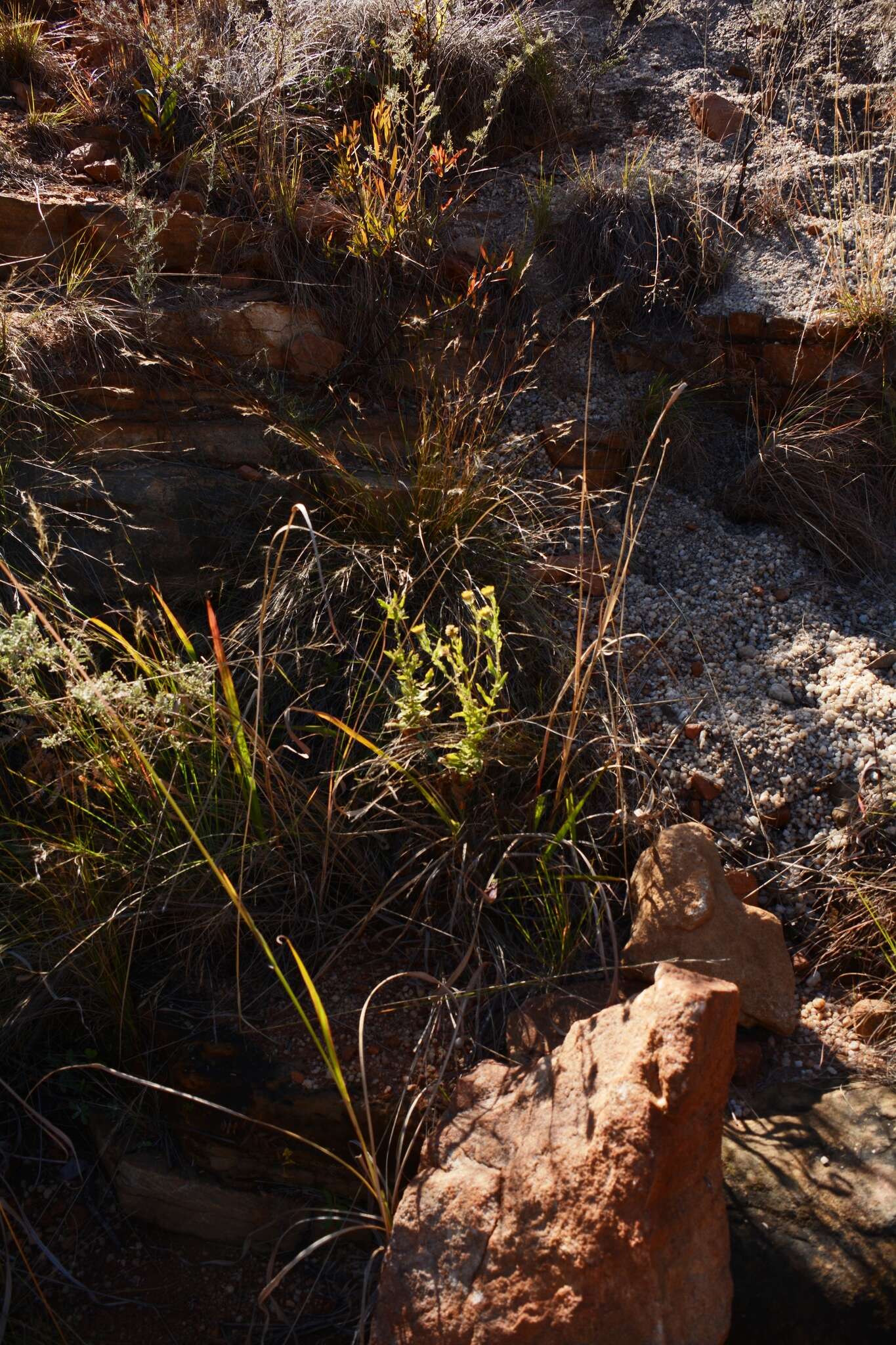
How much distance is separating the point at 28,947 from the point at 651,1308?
152cm

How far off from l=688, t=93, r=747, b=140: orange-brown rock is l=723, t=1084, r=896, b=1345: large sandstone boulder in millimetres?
3847

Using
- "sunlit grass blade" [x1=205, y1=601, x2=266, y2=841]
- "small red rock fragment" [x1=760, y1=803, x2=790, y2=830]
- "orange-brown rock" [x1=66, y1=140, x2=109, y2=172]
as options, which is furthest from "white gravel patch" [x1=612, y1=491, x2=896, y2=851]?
"orange-brown rock" [x1=66, y1=140, x2=109, y2=172]

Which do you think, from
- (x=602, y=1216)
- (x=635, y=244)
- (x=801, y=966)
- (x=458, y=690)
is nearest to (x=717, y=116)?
(x=635, y=244)

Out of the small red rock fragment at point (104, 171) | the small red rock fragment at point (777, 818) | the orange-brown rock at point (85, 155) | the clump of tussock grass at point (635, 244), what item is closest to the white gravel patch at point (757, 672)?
the small red rock fragment at point (777, 818)

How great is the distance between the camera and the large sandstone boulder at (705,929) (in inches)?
86.0

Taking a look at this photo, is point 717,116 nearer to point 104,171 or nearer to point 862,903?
point 104,171

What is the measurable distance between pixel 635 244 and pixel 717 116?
1081 millimetres

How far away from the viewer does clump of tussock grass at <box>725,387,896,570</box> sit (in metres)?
3.27

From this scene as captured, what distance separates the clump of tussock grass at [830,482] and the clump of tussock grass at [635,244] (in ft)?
2.25

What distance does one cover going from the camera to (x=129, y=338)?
326cm

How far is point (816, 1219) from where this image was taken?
1.85 meters

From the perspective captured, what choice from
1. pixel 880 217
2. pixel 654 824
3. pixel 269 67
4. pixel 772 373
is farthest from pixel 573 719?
pixel 269 67

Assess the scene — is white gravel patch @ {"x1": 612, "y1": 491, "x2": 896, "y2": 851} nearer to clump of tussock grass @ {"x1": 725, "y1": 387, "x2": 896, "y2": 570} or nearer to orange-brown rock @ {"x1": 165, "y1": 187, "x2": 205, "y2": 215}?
clump of tussock grass @ {"x1": 725, "y1": 387, "x2": 896, "y2": 570}

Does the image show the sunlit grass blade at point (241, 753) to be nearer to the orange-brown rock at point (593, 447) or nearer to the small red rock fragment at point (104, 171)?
the orange-brown rock at point (593, 447)
